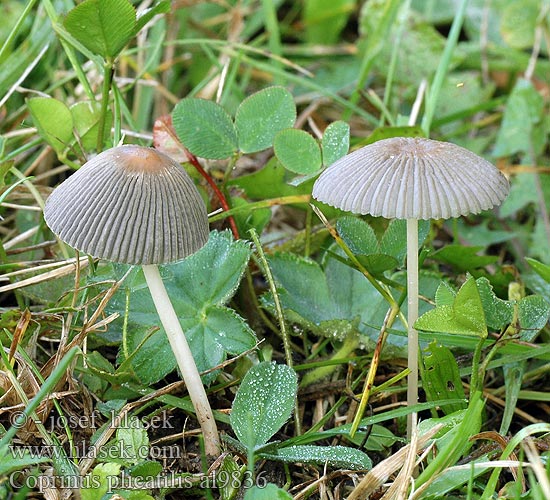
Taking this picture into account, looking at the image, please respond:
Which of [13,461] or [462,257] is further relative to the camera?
[462,257]

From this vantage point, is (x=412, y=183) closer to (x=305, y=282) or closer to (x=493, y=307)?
(x=493, y=307)

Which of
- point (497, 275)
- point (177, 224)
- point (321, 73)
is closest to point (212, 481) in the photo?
point (177, 224)

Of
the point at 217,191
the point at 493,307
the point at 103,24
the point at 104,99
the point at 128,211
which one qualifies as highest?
the point at 103,24

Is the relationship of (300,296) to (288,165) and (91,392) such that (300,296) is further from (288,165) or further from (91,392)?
(91,392)

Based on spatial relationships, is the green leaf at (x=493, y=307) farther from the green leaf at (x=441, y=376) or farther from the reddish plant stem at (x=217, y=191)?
the reddish plant stem at (x=217, y=191)

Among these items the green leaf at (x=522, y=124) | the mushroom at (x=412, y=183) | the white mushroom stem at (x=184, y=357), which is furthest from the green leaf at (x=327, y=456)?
the green leaf at (x=522, y=124)

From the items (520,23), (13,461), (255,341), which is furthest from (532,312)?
(520,23)
